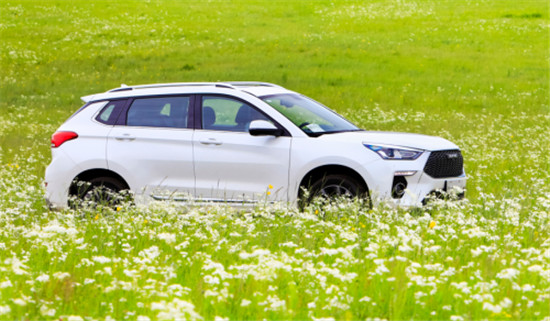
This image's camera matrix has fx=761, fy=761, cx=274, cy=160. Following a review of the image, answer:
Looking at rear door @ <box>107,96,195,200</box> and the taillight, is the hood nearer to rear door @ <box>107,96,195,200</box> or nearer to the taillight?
rear door @ <box>107,96,195,200</box>

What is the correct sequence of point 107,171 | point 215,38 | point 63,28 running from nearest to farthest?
point 107,171 → point 215,38 → point 63,28

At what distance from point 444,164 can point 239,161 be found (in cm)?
243

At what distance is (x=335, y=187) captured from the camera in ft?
28.8

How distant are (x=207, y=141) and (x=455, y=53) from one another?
2455 cm

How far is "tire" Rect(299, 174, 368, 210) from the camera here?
28.6ft

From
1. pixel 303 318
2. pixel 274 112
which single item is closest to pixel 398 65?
pixel 274 112

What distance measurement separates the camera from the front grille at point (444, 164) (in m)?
8.82

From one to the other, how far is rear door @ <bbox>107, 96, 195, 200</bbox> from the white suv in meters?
0.01

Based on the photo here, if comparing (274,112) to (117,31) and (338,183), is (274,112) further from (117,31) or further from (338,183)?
(117,31)

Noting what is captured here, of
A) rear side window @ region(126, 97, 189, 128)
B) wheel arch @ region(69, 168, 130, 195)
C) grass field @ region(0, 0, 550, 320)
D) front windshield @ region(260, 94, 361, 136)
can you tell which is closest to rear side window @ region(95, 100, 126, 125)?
rear side window @ region(126, 97, 189, 128)

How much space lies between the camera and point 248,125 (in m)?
9.29

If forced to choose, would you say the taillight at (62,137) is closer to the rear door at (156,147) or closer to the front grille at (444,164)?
the rear door at (156,147)

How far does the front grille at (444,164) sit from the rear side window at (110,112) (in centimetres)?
395

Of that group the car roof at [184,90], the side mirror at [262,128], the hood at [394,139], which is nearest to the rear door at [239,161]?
the side mirror at [262,128]
